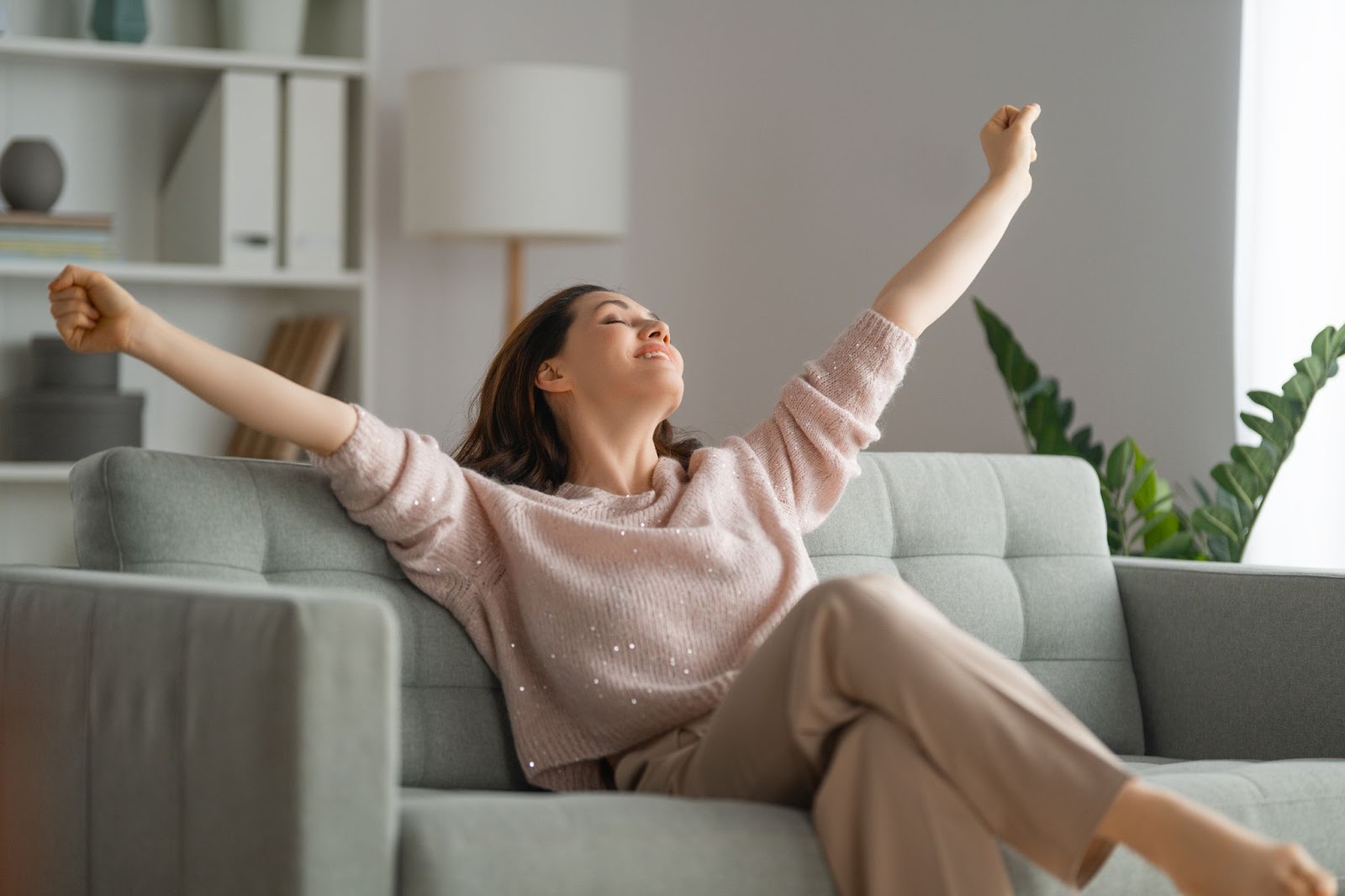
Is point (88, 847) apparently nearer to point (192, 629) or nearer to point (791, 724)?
point (192, 629)

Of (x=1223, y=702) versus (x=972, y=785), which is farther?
(x=1223, y=702)

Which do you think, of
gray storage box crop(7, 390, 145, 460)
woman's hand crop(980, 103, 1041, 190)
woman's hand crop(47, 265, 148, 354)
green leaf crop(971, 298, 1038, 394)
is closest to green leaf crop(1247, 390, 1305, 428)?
green leaf crop(971, 298, 1038, 394)

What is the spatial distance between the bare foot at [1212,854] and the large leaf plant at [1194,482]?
176 centimetres

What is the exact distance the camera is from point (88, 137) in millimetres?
3674

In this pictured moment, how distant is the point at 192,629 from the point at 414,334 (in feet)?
8.00

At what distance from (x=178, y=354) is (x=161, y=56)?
199 centimetres

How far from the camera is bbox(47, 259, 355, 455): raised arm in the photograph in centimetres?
166

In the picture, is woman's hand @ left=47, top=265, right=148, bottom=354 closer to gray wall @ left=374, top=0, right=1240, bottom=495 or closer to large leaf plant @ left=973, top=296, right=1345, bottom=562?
large leaf plant @ left=973, top=296, right=1345, bottom=562

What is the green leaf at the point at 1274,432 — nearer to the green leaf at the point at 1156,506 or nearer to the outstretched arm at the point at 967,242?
the green leaf at the point at 1156,506

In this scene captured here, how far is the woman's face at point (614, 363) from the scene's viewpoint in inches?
79.2

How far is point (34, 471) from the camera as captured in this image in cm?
331

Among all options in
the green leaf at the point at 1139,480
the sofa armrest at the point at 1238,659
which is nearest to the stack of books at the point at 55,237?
the green leaf at the point at 1139,480

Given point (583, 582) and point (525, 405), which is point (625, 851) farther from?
point (525, 405)

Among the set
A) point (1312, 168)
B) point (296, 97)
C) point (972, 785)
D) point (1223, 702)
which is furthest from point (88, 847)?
point (1312, 168)
